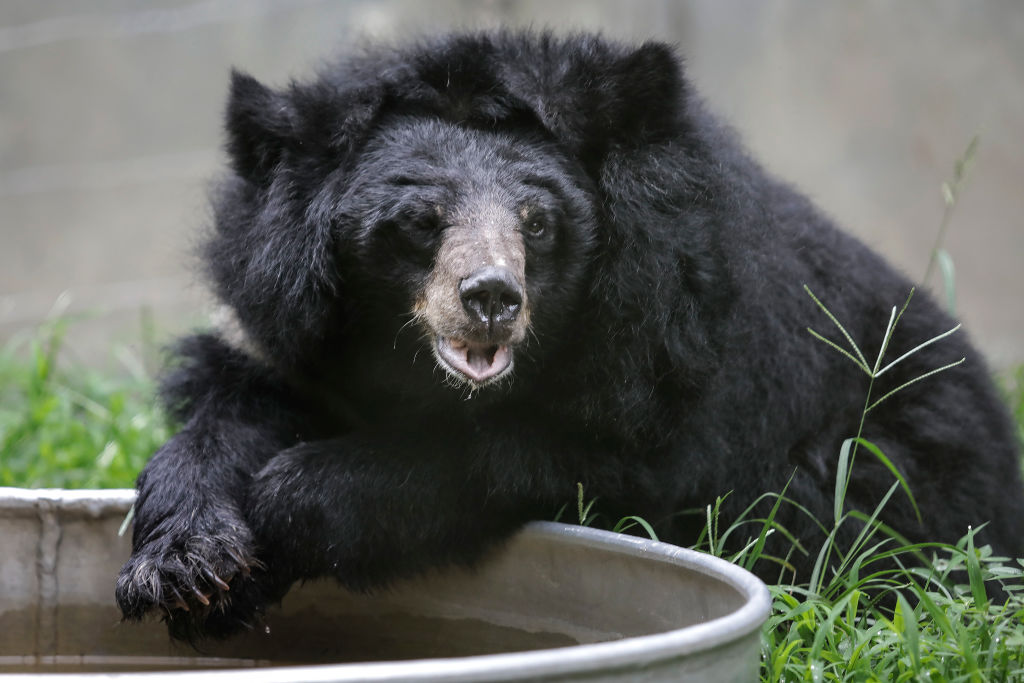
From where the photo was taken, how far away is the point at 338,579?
2.86 metres

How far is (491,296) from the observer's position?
2.65 meters

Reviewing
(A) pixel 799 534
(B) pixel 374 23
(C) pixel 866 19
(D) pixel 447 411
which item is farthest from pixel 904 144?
(D) pixel 447 411

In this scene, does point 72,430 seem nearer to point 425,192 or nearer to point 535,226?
point 425,192

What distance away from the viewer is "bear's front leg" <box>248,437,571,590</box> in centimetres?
282

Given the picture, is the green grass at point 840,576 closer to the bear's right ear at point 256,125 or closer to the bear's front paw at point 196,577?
the bear's front paw at point 196,577

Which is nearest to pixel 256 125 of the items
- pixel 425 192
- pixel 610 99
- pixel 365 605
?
pixel 425 192

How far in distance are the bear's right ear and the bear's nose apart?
73 cm

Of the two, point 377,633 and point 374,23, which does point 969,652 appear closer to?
point 377,633

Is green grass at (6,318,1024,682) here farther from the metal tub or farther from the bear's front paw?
the bear's front paw

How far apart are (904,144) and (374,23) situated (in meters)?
3.44

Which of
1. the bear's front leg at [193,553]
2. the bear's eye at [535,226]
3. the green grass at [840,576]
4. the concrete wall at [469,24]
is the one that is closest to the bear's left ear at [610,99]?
the bear's eye at [535,226]

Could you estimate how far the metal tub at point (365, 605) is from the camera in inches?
94.0

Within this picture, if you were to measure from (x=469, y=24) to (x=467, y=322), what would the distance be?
15.9 feet

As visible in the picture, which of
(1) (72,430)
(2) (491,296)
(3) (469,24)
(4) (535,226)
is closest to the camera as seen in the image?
(2) (491,296)
